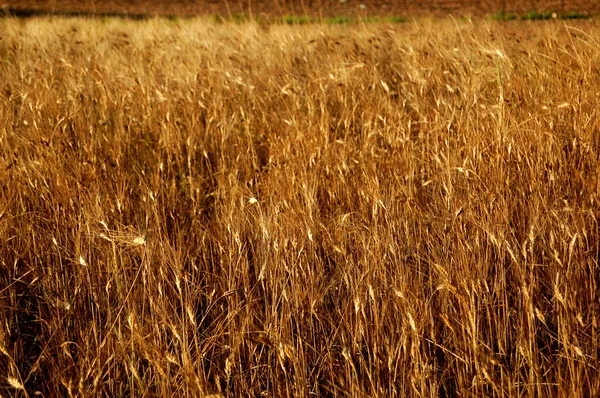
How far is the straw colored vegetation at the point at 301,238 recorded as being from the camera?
65.7 inches

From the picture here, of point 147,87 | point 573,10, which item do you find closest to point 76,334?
point 147,87

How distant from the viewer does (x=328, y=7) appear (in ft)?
44.7

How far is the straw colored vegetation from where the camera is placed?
5.47 ft

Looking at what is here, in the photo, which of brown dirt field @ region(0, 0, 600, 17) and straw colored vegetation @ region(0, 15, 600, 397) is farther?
brown dirt field @ region(0, 0, 600, 17)

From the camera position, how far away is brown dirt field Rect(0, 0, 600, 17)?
446 inches

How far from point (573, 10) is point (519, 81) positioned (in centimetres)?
805

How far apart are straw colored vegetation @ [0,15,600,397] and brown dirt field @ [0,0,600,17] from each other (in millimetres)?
6999

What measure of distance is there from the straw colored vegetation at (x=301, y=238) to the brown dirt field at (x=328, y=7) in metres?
7.00

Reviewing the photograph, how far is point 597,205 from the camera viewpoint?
2199mm

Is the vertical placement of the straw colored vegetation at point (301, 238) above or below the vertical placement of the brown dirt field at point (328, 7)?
below

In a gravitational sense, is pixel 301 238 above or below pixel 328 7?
below

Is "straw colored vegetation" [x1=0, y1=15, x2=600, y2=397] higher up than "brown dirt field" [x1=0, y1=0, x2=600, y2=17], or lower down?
lower down

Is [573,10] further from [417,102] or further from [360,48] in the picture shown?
[417,102]

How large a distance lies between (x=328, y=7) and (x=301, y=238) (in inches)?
482
